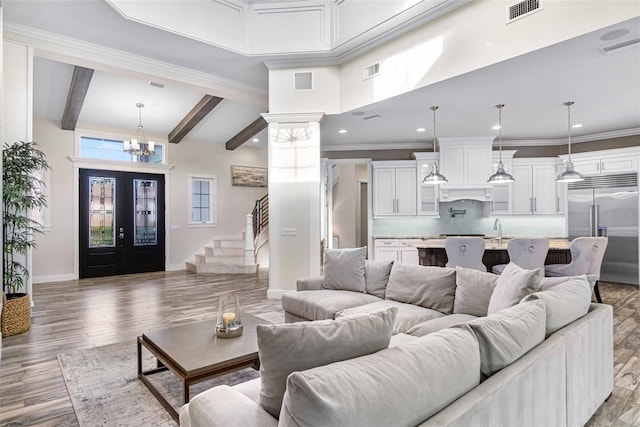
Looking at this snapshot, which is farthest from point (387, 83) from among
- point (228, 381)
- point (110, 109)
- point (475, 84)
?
point (110, 109)

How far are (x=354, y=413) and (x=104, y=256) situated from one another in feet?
26.9

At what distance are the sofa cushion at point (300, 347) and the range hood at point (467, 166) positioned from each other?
652cm

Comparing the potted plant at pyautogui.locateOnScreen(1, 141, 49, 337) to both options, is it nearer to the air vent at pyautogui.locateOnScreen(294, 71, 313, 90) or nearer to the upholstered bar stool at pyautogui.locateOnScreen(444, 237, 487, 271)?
the air vent at pyautogui.locateOnScreen(294, 71, 313, 90)

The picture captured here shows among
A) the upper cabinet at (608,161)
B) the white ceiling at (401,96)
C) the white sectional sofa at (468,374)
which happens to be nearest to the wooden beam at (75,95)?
the white ceiling at (401,96)

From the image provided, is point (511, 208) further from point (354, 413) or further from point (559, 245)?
point (354, 413)

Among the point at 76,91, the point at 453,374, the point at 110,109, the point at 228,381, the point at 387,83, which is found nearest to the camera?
the point at 453,374

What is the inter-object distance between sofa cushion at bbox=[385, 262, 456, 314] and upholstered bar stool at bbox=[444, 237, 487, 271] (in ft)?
5.10

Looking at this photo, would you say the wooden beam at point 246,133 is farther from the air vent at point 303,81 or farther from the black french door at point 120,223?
the air vent at point 303,81

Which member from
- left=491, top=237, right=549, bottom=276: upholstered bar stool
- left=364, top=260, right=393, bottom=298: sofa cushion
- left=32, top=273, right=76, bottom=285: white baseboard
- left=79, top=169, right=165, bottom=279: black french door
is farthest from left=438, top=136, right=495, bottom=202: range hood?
left=32, top=273, right=76, bottom=285: white baseboard

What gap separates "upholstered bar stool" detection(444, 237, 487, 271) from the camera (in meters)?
4.54

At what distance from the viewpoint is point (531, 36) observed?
329cm

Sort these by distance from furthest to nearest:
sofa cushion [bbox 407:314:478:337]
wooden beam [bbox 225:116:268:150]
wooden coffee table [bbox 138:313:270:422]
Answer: wooden beam [bbox 225:116:268:150] < sofa cushion [bbox 407:314:478:337] < wooden coffee table [bbox 138:313:270:422]

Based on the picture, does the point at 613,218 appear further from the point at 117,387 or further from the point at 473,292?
the point at 117,387

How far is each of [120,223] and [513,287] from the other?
26.3 ft
